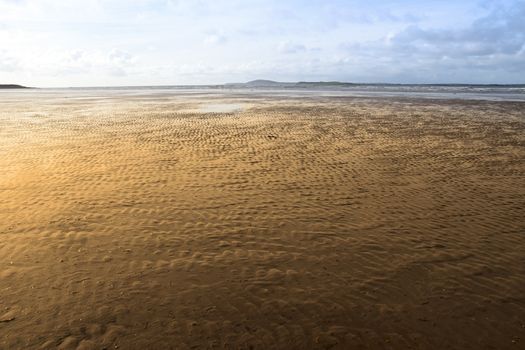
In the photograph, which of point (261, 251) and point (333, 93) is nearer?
point (261, 251)

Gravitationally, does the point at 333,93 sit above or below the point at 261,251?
above

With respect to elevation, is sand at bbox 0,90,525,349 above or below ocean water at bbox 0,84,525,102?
below

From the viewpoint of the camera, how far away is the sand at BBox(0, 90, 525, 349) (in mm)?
6156

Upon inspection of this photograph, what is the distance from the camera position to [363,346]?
5816 millimetres

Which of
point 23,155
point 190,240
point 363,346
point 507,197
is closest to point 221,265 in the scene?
point 190,240

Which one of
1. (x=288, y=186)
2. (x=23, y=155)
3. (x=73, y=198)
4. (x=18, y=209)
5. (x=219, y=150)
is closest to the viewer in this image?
(x=18, y=209)

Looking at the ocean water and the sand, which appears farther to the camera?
the ocean water

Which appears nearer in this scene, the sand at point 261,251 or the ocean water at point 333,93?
the sand at point 261,251

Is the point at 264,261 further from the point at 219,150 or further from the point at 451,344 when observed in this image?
the point at 219,150

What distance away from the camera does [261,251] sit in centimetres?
877

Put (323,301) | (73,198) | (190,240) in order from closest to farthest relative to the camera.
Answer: (323,301) < (190,240) < (73,198)

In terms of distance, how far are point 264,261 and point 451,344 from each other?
3730 millimetres

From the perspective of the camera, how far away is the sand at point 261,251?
6.16 meters

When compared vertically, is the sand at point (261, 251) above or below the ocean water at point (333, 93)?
below
